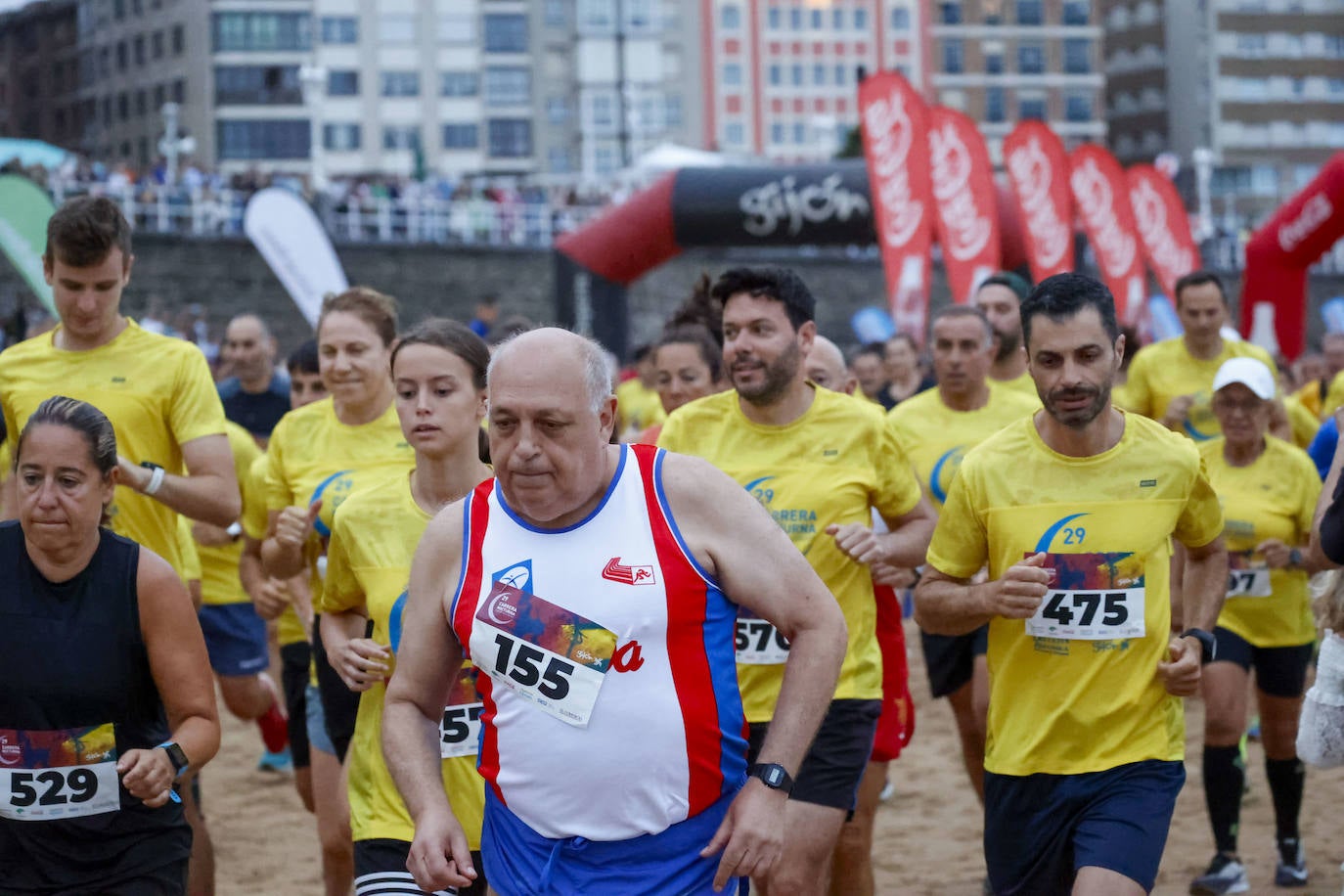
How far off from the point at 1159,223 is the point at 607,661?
17.3 meters

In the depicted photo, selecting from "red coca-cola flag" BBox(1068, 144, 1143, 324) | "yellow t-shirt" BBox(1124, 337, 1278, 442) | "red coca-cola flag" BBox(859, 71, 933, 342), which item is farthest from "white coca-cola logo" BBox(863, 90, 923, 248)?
"yellow t-shirt" BBox(1124, 337, 1278, 442)

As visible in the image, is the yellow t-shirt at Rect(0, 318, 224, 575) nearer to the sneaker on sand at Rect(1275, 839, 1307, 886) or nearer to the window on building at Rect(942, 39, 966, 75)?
the sneaker on sand at Rect(1275, 839, 1307, 886)

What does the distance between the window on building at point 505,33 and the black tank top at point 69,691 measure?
260ft

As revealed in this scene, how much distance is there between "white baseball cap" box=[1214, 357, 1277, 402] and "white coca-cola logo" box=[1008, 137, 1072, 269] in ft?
33.8

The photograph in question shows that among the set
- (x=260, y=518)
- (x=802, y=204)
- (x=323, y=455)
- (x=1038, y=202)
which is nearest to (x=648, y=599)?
(x=323, y=455)

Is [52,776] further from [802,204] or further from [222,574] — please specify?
[802,204]

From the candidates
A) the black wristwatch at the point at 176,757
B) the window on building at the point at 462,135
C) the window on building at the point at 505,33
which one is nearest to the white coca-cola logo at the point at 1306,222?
the black wristwatch at the point at 176,757

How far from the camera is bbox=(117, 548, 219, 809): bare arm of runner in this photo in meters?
3.82

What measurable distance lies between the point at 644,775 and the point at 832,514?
2.08 metres

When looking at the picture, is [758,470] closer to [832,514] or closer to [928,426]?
[832,514]

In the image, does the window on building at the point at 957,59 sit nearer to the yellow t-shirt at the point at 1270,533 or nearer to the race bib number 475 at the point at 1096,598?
the yellow t-shirt at the point at 1270,533

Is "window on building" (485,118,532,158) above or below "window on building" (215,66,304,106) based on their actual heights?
below

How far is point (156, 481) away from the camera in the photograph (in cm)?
508

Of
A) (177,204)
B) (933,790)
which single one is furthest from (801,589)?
(177,204)
